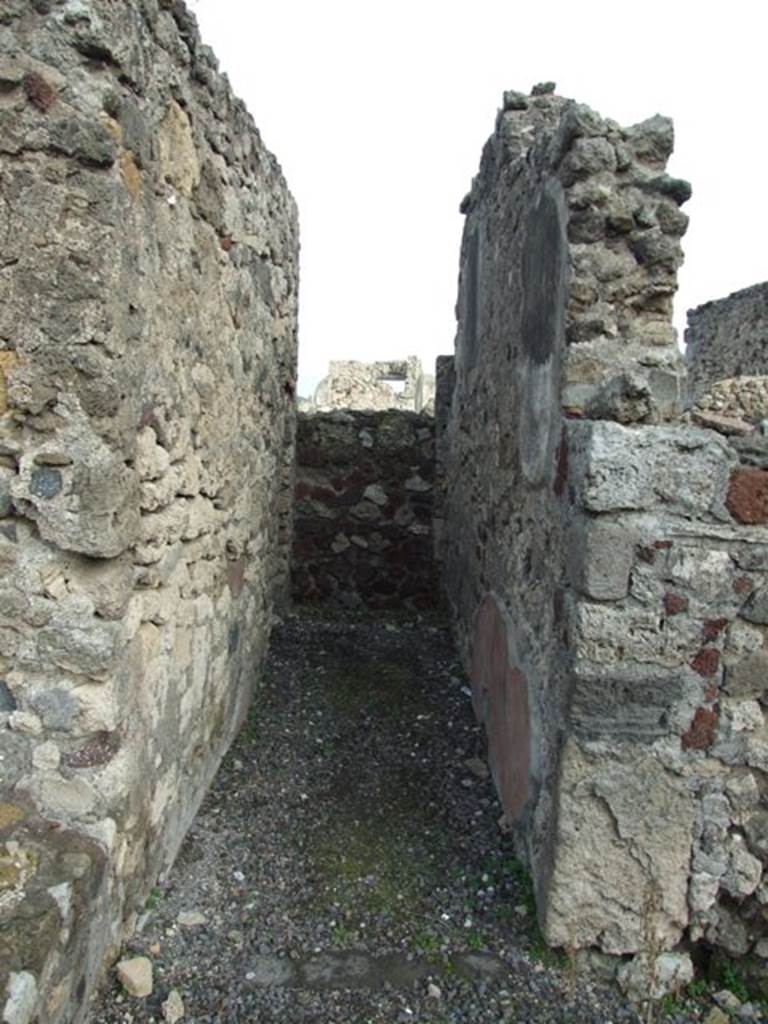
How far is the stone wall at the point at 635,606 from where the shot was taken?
2.29 metres

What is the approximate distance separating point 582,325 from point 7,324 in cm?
179

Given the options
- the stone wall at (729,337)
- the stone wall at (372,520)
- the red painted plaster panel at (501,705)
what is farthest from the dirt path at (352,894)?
the stone wall at (729,337)

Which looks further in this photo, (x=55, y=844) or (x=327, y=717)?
(x=327, y=717)

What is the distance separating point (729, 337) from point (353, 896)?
728 centimetres

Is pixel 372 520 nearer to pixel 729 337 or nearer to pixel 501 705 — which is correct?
pixel 501 705

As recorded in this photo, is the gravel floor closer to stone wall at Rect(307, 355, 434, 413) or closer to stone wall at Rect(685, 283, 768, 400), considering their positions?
stone wall at Rect(685, 283, 768, 400)

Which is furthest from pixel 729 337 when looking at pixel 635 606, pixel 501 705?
pixel 635 606

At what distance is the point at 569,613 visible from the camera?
245cm

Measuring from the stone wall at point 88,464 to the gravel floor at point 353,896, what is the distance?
0.87ft

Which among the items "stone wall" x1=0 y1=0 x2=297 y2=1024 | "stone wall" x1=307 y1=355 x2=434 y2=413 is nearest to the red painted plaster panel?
"stone wall" x1=0 y1=0 x2=297 y2=1024

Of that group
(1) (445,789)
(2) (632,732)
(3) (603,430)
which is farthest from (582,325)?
(1) (445,789)

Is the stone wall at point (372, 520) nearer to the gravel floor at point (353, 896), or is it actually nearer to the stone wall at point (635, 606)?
the gravel floor at point (353, 896)

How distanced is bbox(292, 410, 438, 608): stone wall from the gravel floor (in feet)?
7.35

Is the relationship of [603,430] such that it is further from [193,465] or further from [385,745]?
[385,745]
